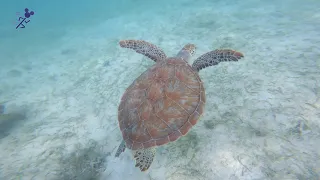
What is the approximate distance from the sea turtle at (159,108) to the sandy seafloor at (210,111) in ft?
2.28

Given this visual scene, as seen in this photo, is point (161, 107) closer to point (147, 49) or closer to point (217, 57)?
point (217, 57)

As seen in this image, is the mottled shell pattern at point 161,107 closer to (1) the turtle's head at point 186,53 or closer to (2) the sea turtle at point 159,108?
(2) the sea turtle at point 159,108

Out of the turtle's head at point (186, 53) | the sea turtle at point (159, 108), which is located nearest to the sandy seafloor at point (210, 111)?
the sea turtle at point (159, 108)

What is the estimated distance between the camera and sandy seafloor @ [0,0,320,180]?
323 centimetres

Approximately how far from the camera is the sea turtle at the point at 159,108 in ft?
10.1

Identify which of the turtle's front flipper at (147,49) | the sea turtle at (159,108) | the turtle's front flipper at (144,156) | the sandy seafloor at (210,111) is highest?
the turtle's front flipper at (147,49)

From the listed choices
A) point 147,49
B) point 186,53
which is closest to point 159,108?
point 186,53

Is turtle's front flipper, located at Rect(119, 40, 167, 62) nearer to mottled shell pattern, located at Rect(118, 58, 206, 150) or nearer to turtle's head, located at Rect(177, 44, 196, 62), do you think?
turtle's head, located at Rect(177, 44, 196, 62)

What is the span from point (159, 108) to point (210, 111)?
1.53 meters

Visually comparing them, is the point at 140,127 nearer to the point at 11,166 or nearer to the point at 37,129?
the point at 11,166

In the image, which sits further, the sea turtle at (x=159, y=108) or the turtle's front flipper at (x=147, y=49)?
the turtle's front flipper at (x=147, y=49)

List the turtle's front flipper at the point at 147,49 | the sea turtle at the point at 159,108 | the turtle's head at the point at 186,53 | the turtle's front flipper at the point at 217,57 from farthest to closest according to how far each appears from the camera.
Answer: the turtle's front flipper at the point at 147,49, the turtle's head at the point at 186,53, the turtle's front flipper at the point at 217,57, the sea turtle at the point at 159,108

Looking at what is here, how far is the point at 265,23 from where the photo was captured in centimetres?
797

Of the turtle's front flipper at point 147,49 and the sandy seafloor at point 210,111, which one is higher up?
the turtle's front flipper at point 147,49
